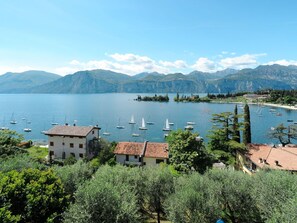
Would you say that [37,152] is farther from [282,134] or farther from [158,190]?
[282,134]

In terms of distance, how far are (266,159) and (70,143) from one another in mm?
37747

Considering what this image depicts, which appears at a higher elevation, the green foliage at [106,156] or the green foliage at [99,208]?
the green foliage at [99,208]

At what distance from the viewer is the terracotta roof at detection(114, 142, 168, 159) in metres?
46.5

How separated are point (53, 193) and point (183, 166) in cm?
2037

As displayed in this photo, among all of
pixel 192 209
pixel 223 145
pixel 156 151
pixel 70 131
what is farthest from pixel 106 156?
pixel 192 209

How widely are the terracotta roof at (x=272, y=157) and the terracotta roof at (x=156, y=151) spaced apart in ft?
50.1

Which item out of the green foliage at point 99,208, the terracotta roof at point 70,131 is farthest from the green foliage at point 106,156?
the green foliage at point 99,208

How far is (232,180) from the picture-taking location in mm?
23922

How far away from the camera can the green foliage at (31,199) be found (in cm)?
1670

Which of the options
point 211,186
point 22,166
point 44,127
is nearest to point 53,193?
point 22,166

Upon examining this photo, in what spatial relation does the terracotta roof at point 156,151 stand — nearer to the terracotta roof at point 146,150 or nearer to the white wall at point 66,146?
the terracotta roof at point 146,150

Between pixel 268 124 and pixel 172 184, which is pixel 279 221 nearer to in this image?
pixel 172 184

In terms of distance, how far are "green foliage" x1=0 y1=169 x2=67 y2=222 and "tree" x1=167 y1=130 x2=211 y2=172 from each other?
20039 mm

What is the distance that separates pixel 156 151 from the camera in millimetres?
47406
